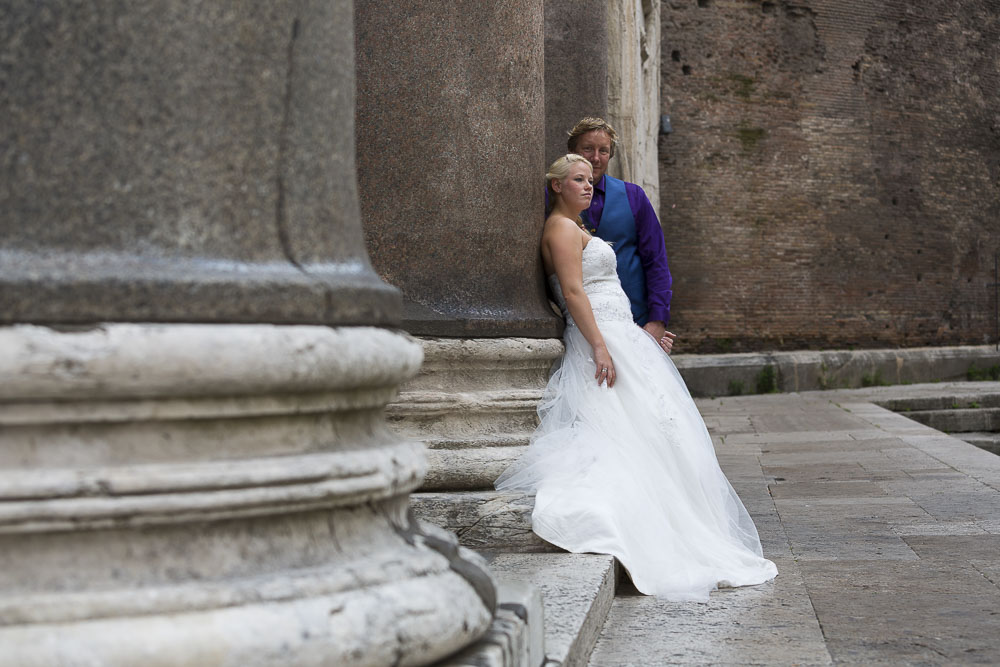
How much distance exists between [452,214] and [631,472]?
934 mm

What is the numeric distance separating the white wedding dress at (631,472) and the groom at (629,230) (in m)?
0.49

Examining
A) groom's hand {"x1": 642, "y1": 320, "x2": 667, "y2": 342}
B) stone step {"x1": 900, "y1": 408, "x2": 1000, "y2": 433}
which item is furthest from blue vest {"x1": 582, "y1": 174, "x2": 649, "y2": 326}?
stone step {"x1": 900, "y1": 408, "x2": 1000, "y2": 433}

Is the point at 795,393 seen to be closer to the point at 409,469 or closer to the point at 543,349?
the point at 543,349

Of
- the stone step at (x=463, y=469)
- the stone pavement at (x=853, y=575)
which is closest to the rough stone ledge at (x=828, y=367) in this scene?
the stone pavement at (x=853, y=575)

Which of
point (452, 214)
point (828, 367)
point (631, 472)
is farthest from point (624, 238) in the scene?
point (828, 367)

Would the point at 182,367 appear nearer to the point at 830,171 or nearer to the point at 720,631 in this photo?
the point at 720,631

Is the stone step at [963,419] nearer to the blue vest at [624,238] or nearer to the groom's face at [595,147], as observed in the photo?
the blue vest at [624,238]

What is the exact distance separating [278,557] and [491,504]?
6.14ft

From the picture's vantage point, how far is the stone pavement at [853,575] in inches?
99.5

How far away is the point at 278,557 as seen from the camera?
4.17 feet

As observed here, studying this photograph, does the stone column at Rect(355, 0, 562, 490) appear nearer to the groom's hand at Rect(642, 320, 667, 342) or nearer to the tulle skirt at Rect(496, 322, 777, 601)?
the tulle skirt at Rect(496, 322, 777, 601)

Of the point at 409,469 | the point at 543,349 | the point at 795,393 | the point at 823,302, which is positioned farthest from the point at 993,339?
the point at 409,469

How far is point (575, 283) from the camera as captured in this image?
3.63 meters

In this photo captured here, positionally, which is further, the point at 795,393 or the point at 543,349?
the point at 795,393
